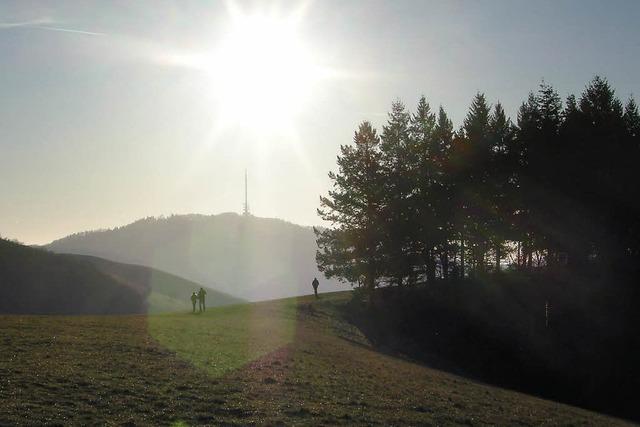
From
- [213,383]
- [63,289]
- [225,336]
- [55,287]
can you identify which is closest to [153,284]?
[63,289]

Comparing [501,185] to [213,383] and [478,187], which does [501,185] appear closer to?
[478,187]

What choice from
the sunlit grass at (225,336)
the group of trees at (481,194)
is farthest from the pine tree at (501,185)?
the sunlit grass at (225,336)

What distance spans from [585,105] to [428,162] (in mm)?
17342

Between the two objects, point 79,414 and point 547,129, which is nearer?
point 79,414

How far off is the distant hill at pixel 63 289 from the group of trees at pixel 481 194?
45.2m

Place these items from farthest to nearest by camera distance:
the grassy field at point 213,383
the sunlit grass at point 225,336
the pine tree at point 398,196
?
the pine tree at point 398,196 → the sunlit grass at point 225,336 → the grassy field at point 213,383

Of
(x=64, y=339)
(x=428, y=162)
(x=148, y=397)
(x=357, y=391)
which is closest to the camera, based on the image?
(x=148, y=397)

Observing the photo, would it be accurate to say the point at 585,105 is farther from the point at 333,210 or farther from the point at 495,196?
the point at 333,210

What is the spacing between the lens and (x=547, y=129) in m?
58.7

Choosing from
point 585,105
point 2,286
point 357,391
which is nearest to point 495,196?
point 585,105

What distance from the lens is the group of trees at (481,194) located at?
54.9m

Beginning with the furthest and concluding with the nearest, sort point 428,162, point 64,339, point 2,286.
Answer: point 2,286, point 428,162, point 64,339

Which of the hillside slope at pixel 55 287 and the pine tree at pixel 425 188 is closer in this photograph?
the pine tree at pixel 425 188

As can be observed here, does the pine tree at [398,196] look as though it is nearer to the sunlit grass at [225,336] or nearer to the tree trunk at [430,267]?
the tree trunk at [430,267]
